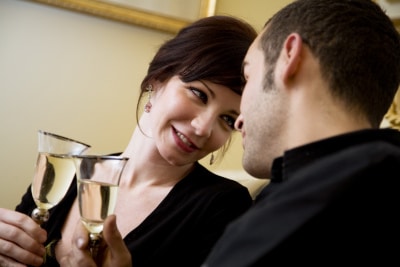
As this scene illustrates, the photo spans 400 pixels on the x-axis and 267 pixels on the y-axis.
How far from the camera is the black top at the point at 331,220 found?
435 millimetres

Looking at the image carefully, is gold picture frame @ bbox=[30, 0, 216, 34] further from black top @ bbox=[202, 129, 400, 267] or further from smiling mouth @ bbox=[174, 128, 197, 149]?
black top @ bbox=[202, 129, 400, 267]

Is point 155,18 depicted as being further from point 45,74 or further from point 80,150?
point 80,150

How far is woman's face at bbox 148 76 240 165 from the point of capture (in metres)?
1.08

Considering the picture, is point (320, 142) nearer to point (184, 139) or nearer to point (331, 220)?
point (331, 220)

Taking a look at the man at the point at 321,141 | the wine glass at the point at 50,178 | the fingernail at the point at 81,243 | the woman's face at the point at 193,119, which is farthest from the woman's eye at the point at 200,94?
the fingernail at the point at 81,243

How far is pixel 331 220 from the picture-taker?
0.44m

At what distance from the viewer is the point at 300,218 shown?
17.1 inches

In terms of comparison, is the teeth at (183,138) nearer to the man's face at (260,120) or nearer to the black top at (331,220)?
the man's face at (260,120)

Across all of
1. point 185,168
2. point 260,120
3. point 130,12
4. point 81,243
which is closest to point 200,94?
point 185,168

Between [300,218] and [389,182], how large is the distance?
103mm

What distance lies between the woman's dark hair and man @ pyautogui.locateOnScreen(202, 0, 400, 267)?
21cm

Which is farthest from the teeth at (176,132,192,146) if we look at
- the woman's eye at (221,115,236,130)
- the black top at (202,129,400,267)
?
the black top at (202,129,400,267)

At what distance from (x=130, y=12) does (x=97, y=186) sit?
1.02 m

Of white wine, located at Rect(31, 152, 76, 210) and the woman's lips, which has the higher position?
white wine, located at Rect(31, 152, 76, 210)
